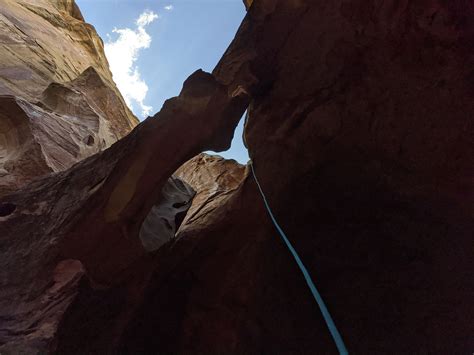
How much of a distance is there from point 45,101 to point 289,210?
515cm

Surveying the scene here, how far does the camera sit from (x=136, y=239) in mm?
3219

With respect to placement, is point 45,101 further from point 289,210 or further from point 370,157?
point 370,157

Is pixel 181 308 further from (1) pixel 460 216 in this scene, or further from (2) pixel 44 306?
(1) pixel 460 216

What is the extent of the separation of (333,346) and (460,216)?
1804mm

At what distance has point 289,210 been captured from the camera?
3705mm

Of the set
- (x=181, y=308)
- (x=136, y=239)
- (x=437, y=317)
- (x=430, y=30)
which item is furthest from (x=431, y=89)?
(x=181, y=308)

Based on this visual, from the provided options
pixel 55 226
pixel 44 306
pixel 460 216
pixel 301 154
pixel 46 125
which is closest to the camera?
pixel 44 306

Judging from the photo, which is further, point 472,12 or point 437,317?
point 437,317

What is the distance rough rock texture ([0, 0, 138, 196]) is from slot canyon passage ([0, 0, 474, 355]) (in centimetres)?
69

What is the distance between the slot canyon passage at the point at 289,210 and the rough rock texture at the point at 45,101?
0.69 meters

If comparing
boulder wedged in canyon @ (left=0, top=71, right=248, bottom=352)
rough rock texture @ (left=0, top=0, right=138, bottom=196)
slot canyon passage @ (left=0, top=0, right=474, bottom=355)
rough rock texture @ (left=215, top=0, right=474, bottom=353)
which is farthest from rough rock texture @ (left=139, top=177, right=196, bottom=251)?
rough rock texture @ (left=0, top=0, right=138, bottom=196)

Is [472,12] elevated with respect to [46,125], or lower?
lower

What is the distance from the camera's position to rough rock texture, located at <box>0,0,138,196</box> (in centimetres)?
464

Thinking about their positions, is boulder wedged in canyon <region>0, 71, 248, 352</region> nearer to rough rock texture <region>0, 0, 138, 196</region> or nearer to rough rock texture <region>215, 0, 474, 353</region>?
rough rock texture <region>215, 0, 474, 353</region>
